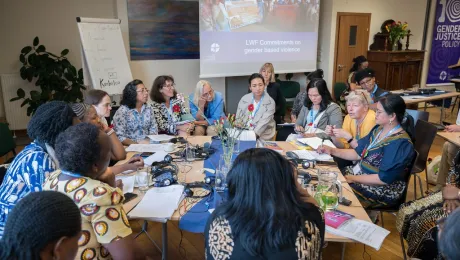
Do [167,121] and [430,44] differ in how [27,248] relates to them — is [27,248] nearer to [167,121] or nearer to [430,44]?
[167,121]

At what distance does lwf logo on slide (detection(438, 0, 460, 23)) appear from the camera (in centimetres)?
888

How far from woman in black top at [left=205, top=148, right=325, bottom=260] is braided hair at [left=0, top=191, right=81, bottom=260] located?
0.54m

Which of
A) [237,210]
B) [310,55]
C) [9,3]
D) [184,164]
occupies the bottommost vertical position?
[184,164]

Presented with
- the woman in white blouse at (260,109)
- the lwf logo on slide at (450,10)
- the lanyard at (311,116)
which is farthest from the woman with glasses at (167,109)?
the lwf logo on slide at (450,10)

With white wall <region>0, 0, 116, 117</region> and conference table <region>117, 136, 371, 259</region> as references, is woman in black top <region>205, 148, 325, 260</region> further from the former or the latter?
white wall <region>0, 0, 116, 117</region>

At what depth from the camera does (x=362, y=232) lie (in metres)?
1.79

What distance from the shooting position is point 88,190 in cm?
141

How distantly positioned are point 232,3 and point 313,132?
355 cm

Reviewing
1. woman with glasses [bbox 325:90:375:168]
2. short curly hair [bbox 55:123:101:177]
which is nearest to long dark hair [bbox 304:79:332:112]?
woman with glasses [bbox 325:90:375:168]

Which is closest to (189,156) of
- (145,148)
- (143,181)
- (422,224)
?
(145,148)

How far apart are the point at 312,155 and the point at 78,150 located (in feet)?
6.30

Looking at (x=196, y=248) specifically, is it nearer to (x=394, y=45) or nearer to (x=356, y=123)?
(x=356, y=123)

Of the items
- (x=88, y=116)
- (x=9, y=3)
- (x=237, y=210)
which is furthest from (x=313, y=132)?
(x=9, y=3)

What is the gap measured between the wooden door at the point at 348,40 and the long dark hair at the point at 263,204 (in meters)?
6.91
